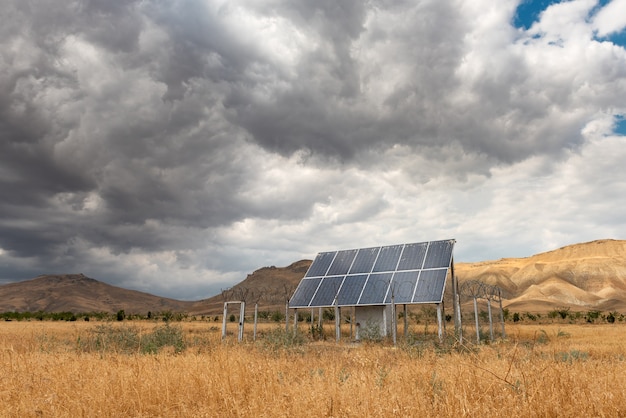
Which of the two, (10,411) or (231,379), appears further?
(231,379)

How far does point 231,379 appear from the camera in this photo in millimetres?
7891

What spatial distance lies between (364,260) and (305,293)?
16.1 feet

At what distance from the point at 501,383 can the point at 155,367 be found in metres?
6.87

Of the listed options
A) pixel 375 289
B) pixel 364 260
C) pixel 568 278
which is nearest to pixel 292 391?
pixel 375 289

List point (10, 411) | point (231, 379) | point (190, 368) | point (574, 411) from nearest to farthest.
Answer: point (574, 411) → point (10, 411) → point (231, 379) → point (190, 368)

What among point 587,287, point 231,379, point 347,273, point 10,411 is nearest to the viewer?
point 10,411

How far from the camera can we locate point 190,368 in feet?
29.1

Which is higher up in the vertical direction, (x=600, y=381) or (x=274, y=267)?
(x=274, y=267)

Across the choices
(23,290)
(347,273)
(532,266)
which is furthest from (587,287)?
(23,290)

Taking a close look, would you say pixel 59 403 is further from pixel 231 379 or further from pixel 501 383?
pixel 501 383

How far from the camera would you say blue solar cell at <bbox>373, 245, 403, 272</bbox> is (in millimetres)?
29344

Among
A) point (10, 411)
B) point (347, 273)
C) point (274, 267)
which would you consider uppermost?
point (274, 267)

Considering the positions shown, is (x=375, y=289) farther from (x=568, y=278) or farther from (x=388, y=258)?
(x=568, y=278)

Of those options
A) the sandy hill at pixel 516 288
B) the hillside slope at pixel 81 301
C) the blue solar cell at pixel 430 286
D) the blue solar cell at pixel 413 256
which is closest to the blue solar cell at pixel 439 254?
the blue solar cell at pixel 413 256
